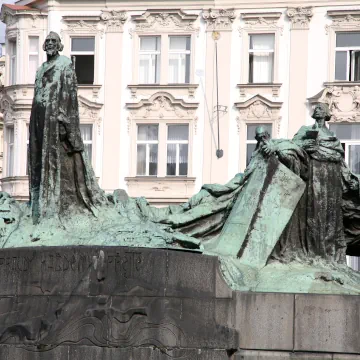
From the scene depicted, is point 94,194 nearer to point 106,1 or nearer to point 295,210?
point 295,210

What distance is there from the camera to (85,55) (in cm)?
4259

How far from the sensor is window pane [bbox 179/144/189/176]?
41812 millimetres

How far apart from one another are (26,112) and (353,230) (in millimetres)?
25343

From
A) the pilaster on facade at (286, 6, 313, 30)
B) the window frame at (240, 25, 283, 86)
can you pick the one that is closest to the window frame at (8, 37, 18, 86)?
the window frame at (240, 25, 283, 86)

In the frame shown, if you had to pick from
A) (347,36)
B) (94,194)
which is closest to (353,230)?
(94,194)

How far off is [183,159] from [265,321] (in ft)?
86.0

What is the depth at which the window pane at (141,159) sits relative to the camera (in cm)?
4209

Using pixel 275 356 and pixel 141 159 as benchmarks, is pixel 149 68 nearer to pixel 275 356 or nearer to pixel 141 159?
pixel 141 159

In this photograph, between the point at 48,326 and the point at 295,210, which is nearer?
the point at 48,326

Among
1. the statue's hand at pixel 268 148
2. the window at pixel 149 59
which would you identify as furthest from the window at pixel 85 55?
the statue's hand at pixel 268 148

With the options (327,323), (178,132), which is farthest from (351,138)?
(327,323)

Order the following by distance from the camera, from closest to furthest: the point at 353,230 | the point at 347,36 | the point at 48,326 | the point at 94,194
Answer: the point at 48,326 < the point at 94,194 < the point at 353,230 < the point at 347,36

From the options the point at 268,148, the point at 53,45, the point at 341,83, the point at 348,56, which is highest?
the point at 348,56

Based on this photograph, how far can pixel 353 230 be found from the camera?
18.0 m
